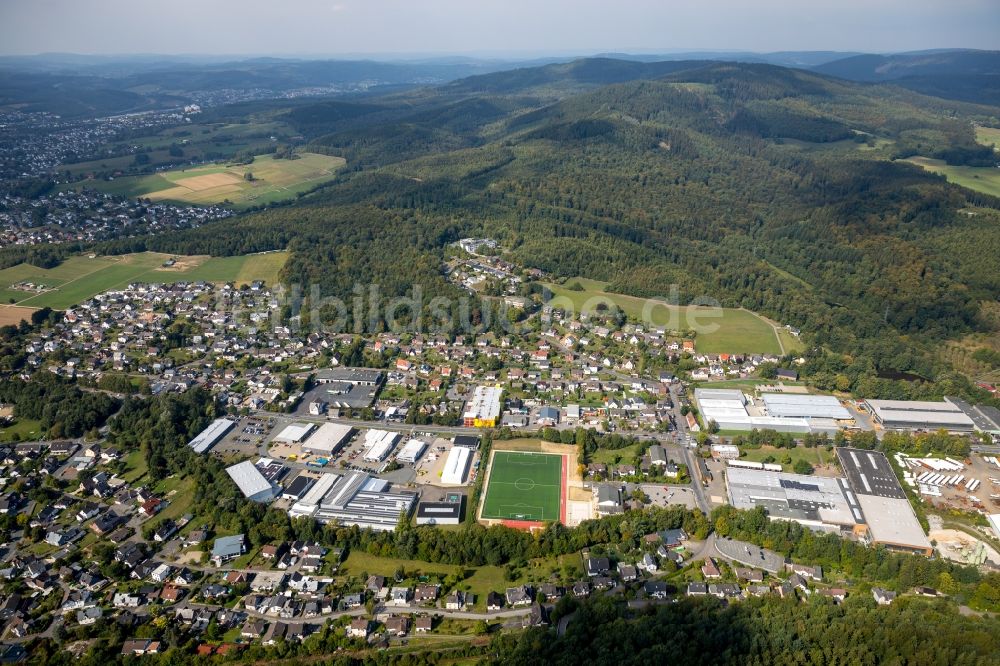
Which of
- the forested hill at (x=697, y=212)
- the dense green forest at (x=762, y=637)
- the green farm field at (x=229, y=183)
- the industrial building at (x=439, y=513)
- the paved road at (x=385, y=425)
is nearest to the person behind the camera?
the dense green forest at (x=762, y=637)

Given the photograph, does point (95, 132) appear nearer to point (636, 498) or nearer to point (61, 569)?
point (61, 569)

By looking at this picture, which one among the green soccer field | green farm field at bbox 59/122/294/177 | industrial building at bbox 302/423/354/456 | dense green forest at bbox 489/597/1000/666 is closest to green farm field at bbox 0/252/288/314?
industrial building at bbox 302/423/354/456

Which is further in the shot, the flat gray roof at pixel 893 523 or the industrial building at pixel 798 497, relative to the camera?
the industrial building at pixel 798 497

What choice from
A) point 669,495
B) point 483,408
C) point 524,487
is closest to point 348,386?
point 483,408

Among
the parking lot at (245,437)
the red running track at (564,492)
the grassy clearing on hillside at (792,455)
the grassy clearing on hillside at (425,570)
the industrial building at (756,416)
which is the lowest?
the grassy clearing on hillside at (425,570)

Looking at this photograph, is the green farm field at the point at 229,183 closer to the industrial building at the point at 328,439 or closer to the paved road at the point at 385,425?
the paved road at the point at 385,425

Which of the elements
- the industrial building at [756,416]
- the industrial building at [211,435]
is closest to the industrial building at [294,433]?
the industrial building at [211,435]

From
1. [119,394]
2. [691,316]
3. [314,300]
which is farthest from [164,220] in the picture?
[691,316]
